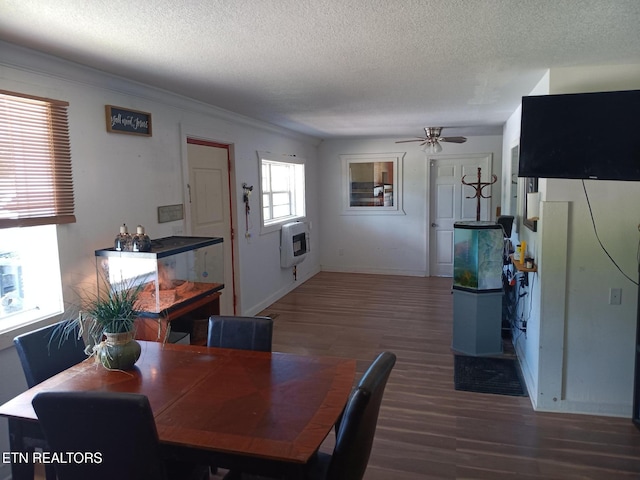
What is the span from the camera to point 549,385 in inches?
123

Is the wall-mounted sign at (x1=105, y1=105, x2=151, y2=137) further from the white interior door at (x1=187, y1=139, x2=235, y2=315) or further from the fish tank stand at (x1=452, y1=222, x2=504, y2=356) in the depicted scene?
the fish tank stand at (x1=452, y1=222, x2=504, y2=356)

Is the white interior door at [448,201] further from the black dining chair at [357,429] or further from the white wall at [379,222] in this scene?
the black dining chair at [357,429]

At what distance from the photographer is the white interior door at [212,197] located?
4.27 m

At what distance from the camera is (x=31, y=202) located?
2547 millimetres

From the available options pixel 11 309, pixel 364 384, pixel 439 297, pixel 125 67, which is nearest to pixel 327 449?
pixel 364 384

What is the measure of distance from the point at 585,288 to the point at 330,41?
2.29m

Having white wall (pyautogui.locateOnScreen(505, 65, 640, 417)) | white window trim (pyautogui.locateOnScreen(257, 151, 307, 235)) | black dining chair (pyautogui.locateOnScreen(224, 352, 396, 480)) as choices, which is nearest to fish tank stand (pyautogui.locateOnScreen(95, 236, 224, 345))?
black dining chair (pyautogui.locateOnScreen(224, 352, 396, 480))

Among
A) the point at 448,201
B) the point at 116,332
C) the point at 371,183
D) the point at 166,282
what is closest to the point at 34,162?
the point at 166,282

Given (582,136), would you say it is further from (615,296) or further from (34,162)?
(34,162)

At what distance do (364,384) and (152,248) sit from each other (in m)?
1.99

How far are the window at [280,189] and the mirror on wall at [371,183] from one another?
3.15 ft

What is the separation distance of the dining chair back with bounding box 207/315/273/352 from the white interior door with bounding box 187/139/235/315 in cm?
192

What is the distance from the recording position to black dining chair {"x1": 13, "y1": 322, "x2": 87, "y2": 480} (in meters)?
2.11

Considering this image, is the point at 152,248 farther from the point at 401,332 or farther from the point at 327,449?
the point at 401,332
